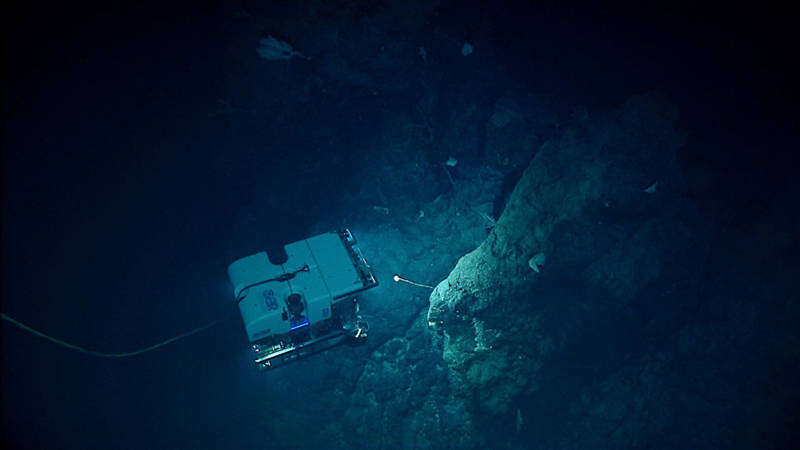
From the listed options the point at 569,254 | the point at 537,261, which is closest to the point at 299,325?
the point at 537,261

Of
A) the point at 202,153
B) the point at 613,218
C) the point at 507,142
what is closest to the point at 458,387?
the point at 613,218

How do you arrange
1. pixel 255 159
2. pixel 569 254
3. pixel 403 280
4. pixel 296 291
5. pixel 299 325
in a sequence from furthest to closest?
pixel 403 280
pixel 569 254
pixel 255 159
pixel 299 325
pixel 296 291

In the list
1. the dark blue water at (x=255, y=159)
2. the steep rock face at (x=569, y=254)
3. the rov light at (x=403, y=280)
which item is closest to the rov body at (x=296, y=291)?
the dark blue water at (x=255, y=159)

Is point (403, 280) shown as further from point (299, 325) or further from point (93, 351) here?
point (93, 351)

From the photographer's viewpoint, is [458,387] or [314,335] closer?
[314,335]

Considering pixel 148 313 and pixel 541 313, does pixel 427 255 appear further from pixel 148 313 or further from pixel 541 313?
pixel 148 313

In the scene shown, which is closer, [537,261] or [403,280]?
[537,261]
